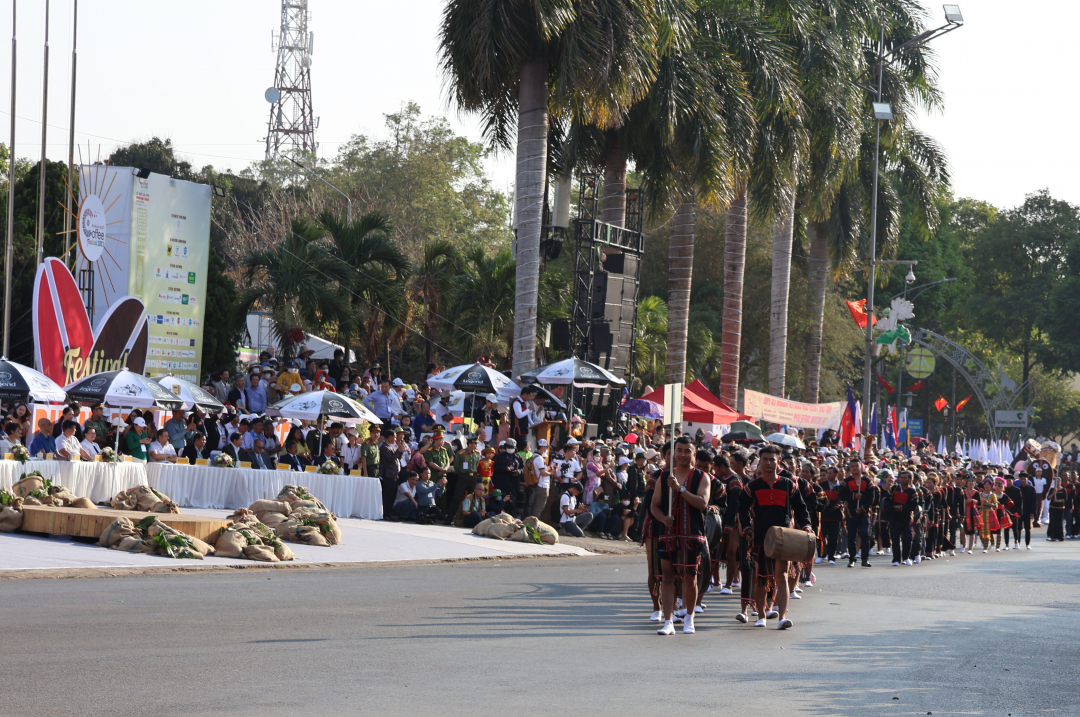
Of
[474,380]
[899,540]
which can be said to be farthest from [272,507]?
[899,540]

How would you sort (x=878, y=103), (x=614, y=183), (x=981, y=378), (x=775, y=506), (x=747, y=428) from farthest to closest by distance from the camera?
(x=981, y=378)
(x=878, y=103)
(x=747, y=428)
(x=614, y=183)
(x=775, y=506)

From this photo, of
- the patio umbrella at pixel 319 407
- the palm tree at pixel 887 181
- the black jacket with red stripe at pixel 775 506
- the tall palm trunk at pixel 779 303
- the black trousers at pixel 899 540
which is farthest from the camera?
the palm tree at pixel 887 181

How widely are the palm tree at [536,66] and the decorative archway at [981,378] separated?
3570cm

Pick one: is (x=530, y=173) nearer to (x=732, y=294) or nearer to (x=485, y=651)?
(x=732, y=294)

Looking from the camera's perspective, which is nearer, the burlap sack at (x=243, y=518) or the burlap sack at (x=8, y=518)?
the burlap sack at (x=8, y=518)

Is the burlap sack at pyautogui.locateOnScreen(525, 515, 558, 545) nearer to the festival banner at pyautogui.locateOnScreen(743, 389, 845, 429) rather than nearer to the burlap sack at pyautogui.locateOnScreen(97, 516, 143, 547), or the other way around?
the burlap sack at pyautogui.locateOnScreen(97, 516, 143, 547)

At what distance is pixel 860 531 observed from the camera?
21594mm

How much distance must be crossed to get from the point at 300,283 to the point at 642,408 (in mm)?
9237

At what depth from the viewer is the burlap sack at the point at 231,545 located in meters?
16.3

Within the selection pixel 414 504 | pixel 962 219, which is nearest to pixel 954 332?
pixel 962 219

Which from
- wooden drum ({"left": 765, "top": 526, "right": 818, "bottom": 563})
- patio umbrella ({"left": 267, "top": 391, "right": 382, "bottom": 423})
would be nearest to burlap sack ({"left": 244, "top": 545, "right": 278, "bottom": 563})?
patio umbrella ({"left": 267, "top": 391, "right": 382, "bottom": 423})

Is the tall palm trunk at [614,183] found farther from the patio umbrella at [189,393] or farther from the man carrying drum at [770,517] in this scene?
the man carrying drum at [770,517]

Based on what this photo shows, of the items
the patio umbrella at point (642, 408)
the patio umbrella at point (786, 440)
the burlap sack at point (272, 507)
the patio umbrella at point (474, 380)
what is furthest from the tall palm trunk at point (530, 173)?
the burlap sack at point (272, 507)

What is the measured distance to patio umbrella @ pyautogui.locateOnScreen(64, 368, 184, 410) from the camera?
2000 cm
